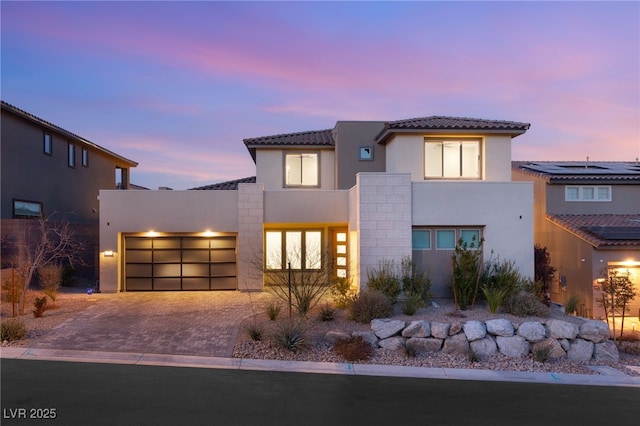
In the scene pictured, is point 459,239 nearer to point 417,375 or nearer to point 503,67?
point 417,375

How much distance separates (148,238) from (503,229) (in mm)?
13061

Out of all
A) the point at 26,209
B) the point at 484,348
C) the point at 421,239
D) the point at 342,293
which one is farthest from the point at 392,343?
the point at 26,209

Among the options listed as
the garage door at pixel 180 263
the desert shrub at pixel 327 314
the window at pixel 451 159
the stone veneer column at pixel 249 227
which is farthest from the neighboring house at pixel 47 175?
the window at pixel 451 159

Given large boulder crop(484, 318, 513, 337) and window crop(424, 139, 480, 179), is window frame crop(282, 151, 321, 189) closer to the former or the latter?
window crop(424, 139, 480, 179)

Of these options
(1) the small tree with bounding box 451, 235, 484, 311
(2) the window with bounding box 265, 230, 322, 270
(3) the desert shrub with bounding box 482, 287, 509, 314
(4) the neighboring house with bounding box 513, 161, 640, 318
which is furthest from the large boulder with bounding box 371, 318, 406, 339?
(4) the neighboring house with bounding box 513, 161, 640, 318

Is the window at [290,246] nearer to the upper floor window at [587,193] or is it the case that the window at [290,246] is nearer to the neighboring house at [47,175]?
the neighboring house at [47,175]

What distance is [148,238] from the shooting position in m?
18.6

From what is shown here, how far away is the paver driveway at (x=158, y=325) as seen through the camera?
1145cm

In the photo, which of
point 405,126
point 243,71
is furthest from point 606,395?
point 243,71

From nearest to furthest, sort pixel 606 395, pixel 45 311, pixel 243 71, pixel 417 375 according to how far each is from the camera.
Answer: pixel 606 395, pixel 417 375, pixel 45 311, pixel 243 71

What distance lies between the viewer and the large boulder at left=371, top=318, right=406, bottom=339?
40.2 ft

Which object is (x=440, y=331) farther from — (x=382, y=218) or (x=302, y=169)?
(x=302, y=169)

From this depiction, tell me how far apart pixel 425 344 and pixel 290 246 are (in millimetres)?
8779

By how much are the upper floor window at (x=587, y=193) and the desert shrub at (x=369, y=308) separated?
1528cm
